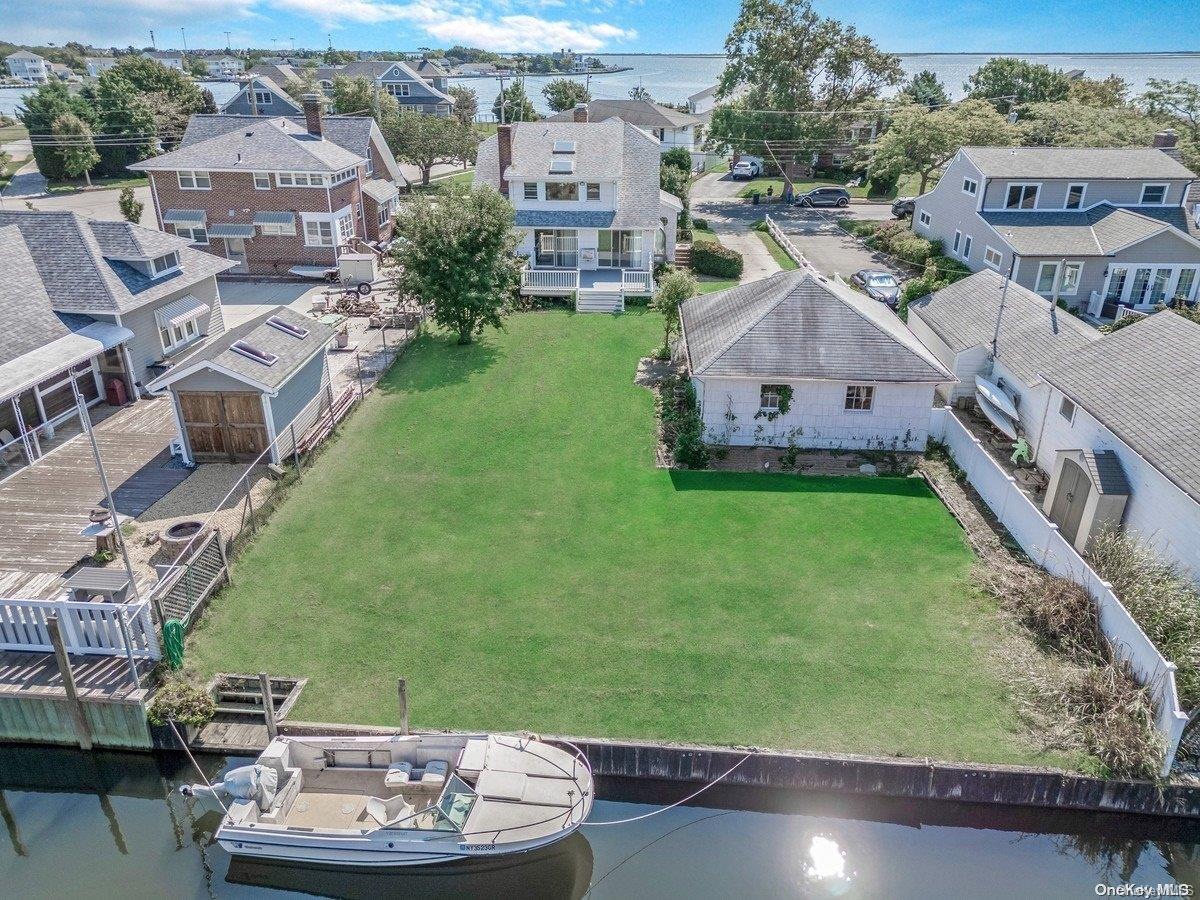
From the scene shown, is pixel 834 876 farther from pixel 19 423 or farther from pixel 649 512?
pixel 19 423

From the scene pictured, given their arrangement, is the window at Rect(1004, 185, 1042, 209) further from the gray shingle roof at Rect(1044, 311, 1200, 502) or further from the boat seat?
the boat seat

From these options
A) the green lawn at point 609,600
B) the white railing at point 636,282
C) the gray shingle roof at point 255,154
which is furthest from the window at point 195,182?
the green lawn at point 609,600

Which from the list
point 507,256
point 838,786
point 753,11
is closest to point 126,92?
point 753,11

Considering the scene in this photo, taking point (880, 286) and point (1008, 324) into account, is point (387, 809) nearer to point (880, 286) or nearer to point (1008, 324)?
point (1008, 324)

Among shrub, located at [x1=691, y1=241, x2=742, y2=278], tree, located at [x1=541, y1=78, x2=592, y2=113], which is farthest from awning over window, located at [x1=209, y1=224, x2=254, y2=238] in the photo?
tree, located at [x1=541, y1=78, x2=592, y2=113]

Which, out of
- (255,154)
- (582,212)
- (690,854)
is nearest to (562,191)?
(582,212)

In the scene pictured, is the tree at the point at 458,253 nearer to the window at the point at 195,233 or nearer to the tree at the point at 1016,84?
the window at the point at 195,233
